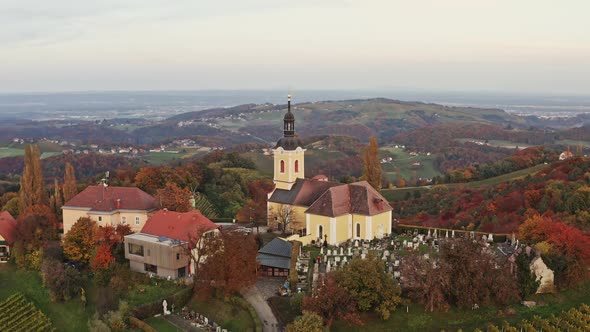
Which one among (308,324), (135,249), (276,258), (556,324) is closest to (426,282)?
(556,324)

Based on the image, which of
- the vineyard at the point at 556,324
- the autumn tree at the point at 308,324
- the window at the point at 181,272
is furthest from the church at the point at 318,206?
the vineyard at the point at 556,324

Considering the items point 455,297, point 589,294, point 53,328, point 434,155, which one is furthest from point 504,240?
point 434,155

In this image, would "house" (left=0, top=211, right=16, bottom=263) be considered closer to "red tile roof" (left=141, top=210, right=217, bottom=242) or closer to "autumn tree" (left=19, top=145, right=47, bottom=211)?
"autumn tree" (left=19, top=145, right=47, bottom=211)

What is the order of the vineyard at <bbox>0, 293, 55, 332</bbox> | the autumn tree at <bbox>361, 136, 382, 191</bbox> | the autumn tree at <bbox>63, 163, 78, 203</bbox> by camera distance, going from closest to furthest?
the vineyard at <bbox>0, 293, 55, 332</bbox> < the autumn tree at <bbox>63, 163, 78, 203</bbox> < the autumn tree at <bbox>361, 136, 382, 191</bbox>

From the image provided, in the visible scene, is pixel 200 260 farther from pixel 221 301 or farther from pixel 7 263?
pixel 7 263

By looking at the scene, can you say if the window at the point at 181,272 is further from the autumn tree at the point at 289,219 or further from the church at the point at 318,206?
the autumn tree at the point at 289,219

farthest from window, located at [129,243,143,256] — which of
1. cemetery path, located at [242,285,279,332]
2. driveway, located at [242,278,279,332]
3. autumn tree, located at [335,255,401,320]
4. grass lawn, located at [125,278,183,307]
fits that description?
autumn tree, located at [335,255,401,320]
